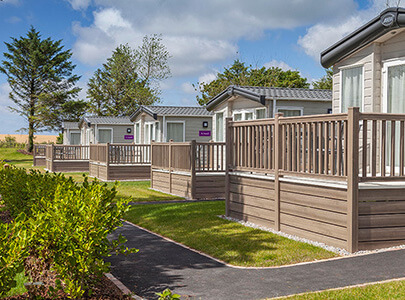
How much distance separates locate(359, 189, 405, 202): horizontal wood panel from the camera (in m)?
7.34

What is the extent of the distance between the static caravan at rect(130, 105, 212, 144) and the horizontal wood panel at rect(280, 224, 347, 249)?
18.4 metres

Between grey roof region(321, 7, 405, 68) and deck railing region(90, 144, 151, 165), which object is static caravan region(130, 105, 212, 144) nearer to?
deck railing region(90, 144, 151, 165)

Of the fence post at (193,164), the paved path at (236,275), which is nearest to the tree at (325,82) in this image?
the fence post at (193,164)

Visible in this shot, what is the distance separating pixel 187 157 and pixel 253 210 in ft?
18.3

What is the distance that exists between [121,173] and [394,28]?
15.3 m

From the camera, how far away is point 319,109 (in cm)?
1878

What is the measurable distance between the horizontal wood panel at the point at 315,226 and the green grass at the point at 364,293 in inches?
73.9

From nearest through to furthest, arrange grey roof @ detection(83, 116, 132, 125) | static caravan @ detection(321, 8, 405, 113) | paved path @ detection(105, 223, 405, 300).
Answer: paved path @ detection(105, 223, 405, 300), static caravan @ detection(321, 8, 405, 113), grey roof @ detection(83, 116, 132, 125)

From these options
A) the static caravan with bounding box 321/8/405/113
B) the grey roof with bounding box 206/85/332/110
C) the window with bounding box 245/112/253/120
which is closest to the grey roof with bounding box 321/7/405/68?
the static caravan with bounding box 321/8/405/113

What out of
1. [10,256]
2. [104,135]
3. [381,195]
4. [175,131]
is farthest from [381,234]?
[104,135]

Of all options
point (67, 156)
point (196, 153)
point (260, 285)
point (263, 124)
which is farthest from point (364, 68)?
point (67, 156)

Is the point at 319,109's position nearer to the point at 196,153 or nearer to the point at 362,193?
the point at 196,153

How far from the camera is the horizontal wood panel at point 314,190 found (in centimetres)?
748

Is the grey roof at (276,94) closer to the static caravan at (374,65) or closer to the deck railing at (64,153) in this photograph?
the static caravan at (374,65)
